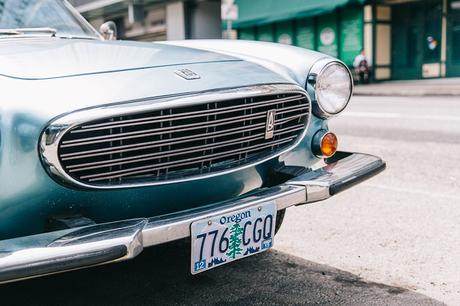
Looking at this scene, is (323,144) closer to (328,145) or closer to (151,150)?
(328,145)

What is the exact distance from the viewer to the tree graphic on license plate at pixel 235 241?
223 cm

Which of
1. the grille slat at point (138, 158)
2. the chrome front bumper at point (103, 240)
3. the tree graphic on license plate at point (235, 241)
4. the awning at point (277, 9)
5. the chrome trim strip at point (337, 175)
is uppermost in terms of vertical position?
the awning at point (277, 9)

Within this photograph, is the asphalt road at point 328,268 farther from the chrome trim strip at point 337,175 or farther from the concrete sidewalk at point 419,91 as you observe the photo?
the concrete sidewalk at point 419,91

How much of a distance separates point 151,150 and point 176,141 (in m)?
0.11

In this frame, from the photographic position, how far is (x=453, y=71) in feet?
61.6

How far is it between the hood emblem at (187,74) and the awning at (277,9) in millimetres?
17331

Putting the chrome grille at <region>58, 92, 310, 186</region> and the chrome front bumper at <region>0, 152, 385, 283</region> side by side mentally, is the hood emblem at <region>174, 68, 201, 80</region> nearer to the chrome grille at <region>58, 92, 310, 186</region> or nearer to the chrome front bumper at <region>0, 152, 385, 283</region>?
the chrome grille at <region>58, 92, 310, 186</region>

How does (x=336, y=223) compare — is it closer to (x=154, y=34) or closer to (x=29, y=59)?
(x=29, y=59)

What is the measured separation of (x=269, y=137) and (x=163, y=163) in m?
0.59

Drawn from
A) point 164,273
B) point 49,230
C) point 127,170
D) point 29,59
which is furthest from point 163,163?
point 164,273

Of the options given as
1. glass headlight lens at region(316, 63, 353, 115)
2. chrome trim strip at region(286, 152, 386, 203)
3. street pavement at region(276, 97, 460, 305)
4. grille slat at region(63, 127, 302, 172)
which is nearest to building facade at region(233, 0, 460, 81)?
street pavement at region(276, 97, 460, 305)

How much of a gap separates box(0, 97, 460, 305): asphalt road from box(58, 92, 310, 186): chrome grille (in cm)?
66

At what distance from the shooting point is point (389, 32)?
65.3 ft

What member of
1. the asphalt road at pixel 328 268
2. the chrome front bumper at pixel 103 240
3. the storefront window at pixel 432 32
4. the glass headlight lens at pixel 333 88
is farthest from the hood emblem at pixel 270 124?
the storefront window at pixel 432 32
